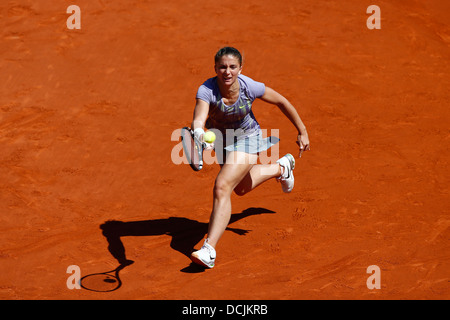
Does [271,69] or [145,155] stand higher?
[271,69]

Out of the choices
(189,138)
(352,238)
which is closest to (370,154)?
(352,238)

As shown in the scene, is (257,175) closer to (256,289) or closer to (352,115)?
(256,289)

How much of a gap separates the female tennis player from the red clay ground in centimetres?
43

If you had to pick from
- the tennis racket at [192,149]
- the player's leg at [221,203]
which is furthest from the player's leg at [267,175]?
the tennis racket at [192,149]

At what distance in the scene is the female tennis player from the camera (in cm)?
597

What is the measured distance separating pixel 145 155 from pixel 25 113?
1.84m

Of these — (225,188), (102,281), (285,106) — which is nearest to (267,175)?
(285,106)

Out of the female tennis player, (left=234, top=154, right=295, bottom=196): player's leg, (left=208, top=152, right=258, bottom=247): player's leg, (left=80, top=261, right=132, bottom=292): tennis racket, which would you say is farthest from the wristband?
(left=80, top=261, right=132, bottom=292): tennis racket

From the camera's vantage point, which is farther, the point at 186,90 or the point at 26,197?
the point at 186,90

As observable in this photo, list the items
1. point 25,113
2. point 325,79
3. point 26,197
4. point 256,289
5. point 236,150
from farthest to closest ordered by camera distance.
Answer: point 325,79, point 25,113, point 26,197, point 236,150, point 256,289

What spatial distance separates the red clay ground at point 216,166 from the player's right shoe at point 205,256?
0.13 m

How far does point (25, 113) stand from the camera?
352 inches

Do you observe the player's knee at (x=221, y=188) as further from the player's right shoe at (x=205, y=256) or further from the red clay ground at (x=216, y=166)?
the red clay ground at (x=216, y=166)

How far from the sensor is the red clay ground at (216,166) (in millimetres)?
6086
